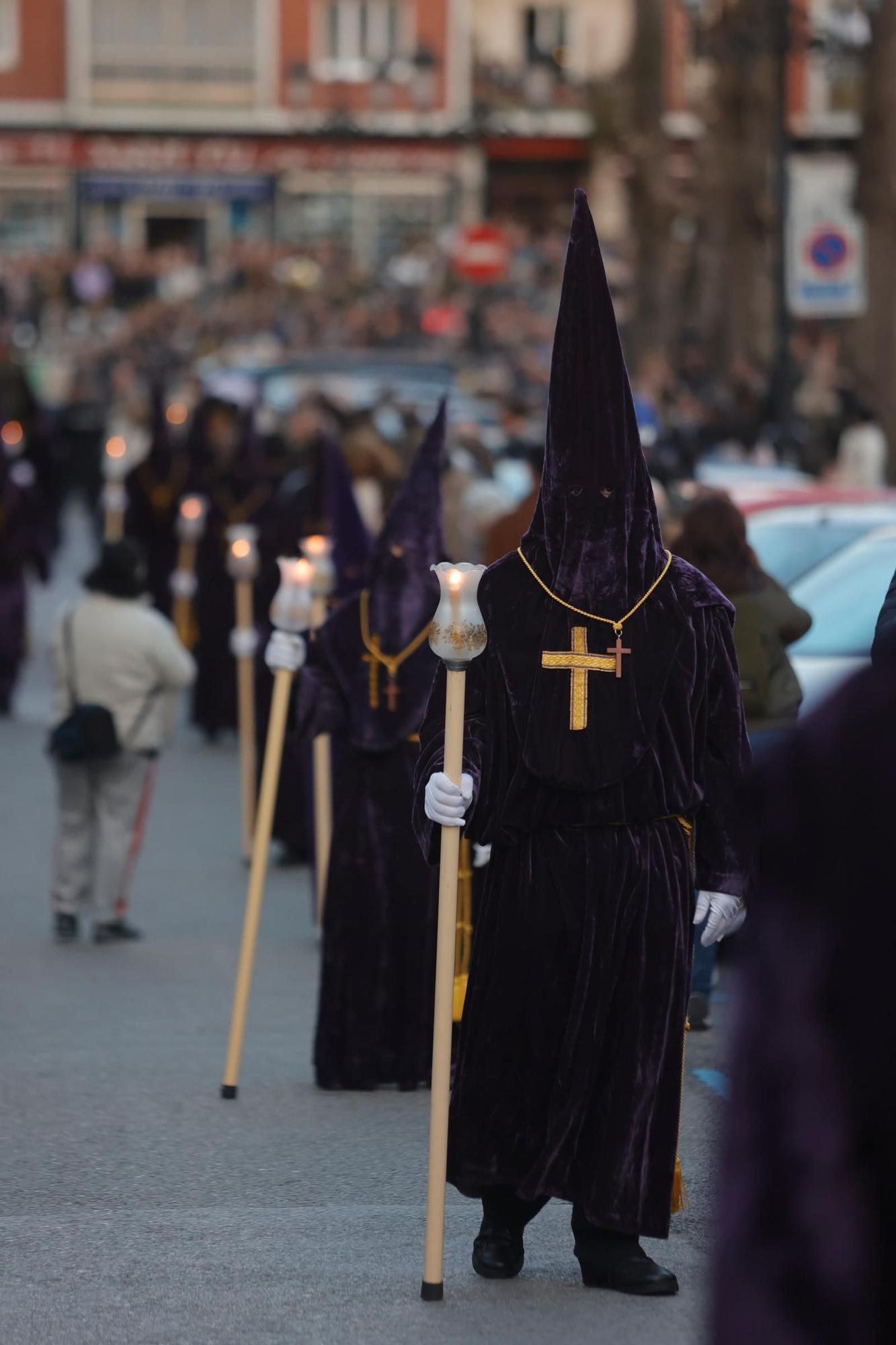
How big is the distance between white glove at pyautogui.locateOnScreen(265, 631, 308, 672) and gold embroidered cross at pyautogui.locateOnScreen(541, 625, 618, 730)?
86.1 inches

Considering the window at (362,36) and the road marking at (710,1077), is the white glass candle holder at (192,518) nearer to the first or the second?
the road marking at (710,1077)

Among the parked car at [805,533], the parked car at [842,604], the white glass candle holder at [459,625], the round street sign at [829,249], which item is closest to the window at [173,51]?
the round street sign at [829,249]

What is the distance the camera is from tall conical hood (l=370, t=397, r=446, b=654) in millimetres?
6816

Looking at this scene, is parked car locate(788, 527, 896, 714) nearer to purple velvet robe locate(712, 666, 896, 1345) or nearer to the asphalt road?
the asphalt road

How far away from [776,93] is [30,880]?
1308 cm

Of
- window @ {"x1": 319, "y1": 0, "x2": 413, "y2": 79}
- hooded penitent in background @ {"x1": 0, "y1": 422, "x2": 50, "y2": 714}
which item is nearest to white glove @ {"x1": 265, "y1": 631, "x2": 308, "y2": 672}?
hooded penitent in background @ {"x1": 0, "y1": 422, "x2": 50, "y2": 714}

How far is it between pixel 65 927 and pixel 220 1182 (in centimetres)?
358

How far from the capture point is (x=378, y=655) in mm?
7059

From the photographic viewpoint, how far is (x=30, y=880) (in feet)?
34.5

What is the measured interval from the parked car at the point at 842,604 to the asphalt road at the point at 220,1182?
6.55 ft

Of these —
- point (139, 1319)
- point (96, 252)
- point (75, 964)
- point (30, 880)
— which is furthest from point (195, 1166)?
point (96, 252)

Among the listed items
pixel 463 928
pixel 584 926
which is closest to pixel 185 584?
pixel 463 928

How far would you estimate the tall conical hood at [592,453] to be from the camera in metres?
4.76

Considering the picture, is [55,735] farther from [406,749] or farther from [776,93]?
[776,93]
